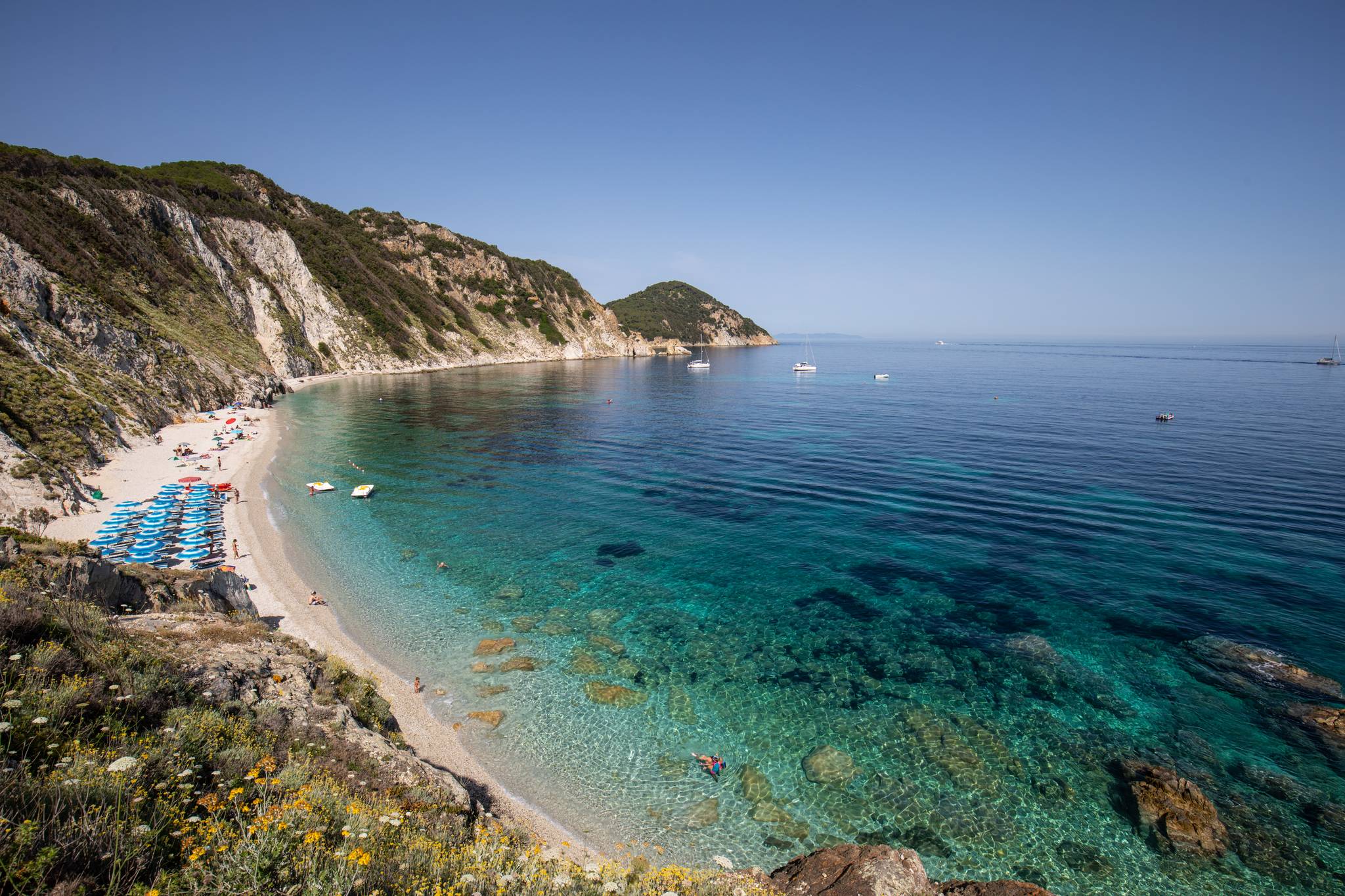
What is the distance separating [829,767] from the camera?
16125 millimetres

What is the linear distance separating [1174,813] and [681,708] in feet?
43.3

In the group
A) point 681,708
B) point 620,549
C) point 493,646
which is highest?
point 620,549

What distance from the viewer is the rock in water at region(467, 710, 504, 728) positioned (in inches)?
706

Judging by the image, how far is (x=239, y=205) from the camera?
113 meters

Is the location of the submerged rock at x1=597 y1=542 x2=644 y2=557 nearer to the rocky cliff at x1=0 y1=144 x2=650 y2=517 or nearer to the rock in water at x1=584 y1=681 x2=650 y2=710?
the rock in water at x1=584 y1=681 x2=650 y2=710

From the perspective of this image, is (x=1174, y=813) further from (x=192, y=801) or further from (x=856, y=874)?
(x=192, y=801)

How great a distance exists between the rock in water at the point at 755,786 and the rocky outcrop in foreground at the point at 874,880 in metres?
3.68

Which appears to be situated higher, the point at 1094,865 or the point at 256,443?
the point at 256,443

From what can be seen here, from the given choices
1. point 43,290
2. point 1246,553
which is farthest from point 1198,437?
point 43,290

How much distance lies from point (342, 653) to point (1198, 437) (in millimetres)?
75979

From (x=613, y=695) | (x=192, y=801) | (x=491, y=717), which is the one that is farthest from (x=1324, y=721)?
(x=192, y=801)

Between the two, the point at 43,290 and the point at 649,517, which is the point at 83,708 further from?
the point at 43,290

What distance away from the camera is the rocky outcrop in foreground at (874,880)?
10414mm

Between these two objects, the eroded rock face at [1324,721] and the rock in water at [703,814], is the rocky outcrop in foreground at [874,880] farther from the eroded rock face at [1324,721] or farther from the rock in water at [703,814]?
the eroded rock face at [1324,721]
